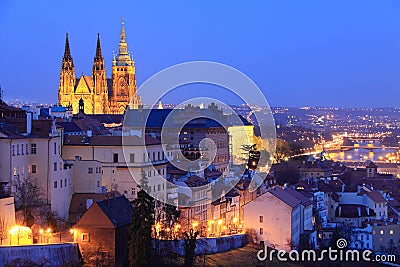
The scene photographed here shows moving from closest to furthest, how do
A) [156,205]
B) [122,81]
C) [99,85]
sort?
[156,205]
[99,85]
[122,81]

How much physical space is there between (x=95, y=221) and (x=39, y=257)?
2532 mm

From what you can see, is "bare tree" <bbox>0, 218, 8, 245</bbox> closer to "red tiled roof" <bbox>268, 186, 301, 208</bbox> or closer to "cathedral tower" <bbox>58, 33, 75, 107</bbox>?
"red tiled roof" <bbox>268, 186, 301, 208</bbox>

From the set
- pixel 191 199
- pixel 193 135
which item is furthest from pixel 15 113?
pixel 193 135

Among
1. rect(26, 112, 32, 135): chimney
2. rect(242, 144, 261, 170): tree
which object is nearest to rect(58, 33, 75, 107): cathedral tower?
rect(242, 144, 261, 170): tree

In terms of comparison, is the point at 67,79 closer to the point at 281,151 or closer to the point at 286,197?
the point at 281,151

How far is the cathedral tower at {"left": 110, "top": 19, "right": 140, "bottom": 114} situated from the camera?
357ft

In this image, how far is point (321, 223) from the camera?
46.1m

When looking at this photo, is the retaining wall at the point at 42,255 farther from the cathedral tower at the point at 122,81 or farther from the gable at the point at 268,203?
the cathedral tower at the point at 122,81

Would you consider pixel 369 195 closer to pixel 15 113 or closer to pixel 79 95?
pixel 15 113

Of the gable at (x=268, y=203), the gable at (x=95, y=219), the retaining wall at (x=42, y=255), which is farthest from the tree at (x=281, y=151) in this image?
the retaining wall at (x=42, y=255)

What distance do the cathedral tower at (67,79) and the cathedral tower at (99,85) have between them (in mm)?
2963

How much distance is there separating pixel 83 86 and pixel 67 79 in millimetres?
2375

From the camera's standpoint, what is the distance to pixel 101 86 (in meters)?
107

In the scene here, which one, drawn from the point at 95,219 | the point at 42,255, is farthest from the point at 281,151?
the point at 42,255
